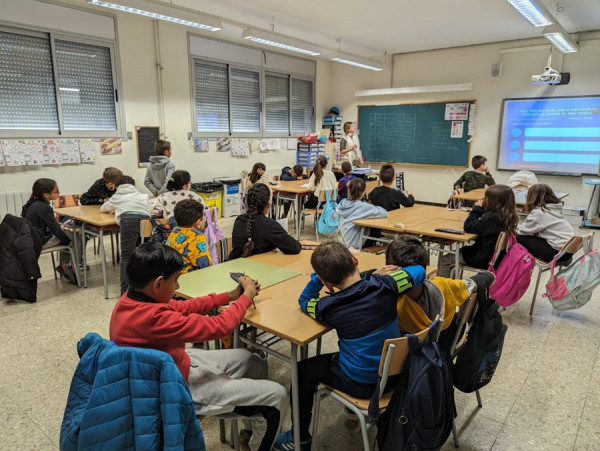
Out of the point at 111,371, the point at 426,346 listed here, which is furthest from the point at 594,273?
the point at 111,371

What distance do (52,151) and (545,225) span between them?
5.59 metres

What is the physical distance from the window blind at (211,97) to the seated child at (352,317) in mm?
6019

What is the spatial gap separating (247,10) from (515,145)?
5.12 m

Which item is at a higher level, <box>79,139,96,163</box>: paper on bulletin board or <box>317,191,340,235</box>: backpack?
<box>79,139,96,163</box>: paper on bulletin board

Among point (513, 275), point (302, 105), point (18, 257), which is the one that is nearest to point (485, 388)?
point (513, 275)

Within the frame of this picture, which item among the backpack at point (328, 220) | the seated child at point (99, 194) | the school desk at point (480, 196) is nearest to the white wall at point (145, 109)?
the seated child at point (99, 194)

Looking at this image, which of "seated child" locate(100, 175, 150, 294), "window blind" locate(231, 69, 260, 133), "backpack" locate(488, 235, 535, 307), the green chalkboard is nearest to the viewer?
"backpack" locate(488, 235, 535, 307)

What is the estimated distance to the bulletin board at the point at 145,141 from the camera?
627cm

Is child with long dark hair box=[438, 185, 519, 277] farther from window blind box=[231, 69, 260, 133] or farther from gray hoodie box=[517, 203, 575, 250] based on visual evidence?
window blind box=[231, 69, 260, 133]

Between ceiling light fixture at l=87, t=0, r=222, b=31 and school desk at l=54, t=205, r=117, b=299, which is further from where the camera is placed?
ceiling light fixture at l=87, t=0, r=222, b=31

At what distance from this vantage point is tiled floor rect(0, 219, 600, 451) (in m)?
2.04

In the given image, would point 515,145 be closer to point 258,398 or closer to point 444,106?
point 444,106

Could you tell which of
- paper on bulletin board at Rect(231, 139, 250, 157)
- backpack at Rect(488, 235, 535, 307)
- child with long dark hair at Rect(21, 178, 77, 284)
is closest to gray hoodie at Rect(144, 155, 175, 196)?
child with long dark hair at Rect(21, 178, 77, 284)

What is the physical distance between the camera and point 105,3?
4199mm
